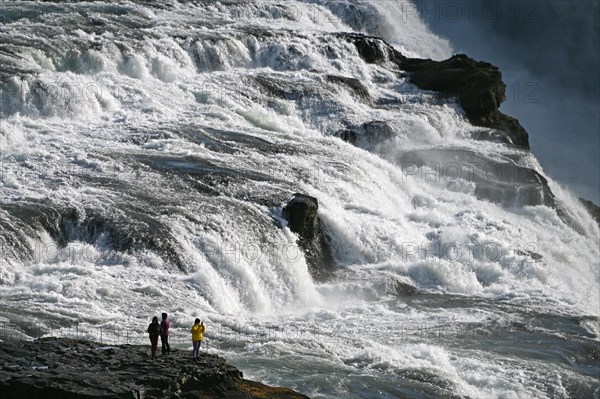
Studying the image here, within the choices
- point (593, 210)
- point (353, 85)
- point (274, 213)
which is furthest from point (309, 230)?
point (593, 210)

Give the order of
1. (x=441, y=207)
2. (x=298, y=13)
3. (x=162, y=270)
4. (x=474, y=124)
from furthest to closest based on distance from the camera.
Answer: (x=298, y=13) < (x=474, y=124) < (x=441, y=207) < (x=162, y=270)

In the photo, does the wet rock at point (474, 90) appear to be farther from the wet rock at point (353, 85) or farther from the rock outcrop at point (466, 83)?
the wet rock at point (353, 85)

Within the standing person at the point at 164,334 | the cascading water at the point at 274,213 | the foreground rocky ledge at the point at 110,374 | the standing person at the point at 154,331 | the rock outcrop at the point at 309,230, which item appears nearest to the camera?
the foreground rocky ledge at the point at 110,374

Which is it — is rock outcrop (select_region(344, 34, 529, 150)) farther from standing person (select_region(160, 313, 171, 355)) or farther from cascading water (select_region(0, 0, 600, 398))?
standing person (select_region(160, 313, 171, 355))

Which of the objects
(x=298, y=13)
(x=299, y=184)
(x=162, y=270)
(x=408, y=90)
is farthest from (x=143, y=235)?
(x=298, y=13)

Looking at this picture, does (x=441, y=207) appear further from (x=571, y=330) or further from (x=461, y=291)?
(x=571, y=330)

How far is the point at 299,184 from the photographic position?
24578mm

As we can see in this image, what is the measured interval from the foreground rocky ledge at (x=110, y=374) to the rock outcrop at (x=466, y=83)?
24.9 metres

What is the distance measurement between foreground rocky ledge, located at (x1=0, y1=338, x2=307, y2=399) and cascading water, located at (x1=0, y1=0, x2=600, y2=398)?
7.22 ft

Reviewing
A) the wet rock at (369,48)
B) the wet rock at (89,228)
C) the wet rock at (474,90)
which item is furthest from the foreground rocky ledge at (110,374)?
the wet rock at (369,48)

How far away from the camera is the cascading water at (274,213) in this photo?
17.4 meters

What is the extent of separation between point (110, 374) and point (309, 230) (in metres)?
10.7

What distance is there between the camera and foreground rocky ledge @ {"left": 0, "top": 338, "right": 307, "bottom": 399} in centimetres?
1165

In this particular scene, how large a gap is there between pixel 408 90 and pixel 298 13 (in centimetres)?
805
